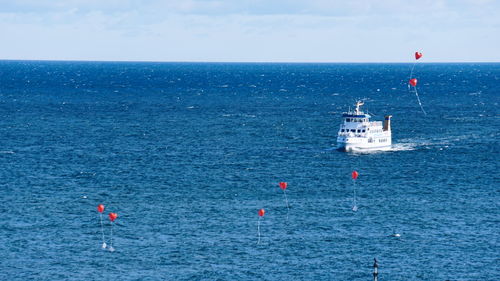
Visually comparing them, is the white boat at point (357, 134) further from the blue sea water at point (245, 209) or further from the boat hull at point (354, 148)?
the blue sea water at point (245, 209)

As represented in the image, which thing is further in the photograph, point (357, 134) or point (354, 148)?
point (357, 134)

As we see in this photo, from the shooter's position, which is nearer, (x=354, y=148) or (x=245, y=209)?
(x=245, y=209)

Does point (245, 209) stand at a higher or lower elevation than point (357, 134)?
lower

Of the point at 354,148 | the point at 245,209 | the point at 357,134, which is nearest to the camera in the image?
the point at 245,209

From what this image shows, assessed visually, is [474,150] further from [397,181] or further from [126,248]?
[126,248]

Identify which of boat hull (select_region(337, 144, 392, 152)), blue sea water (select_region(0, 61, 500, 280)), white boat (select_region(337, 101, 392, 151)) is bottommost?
blue sea water (select_region(0, 61, 500, 280))

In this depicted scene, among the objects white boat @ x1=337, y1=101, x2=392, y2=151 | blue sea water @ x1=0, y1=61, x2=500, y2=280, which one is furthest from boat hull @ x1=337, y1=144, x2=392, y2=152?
blue sea water @ x1=0, y1=61, x2=500, y2=280

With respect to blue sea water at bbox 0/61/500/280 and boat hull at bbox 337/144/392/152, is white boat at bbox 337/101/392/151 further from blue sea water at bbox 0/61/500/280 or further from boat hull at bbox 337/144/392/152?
blue sea water at bbox 0/61/500/280

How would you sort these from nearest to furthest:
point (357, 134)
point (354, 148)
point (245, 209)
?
point (245, 209)
point (354, 148)
point (357, 134)

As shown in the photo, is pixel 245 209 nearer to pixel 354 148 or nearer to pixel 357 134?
pixel 354 148

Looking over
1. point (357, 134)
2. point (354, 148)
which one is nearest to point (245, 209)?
point (354, 148)

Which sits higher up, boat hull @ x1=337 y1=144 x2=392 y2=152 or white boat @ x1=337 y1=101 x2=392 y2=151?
white boat @ x1=337 y1=101 x2=392 y2=151

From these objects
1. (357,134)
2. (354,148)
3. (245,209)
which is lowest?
(245,209)

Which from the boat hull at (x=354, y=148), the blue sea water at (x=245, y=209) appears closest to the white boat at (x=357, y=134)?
the boat hull at (x=354, y=148)
